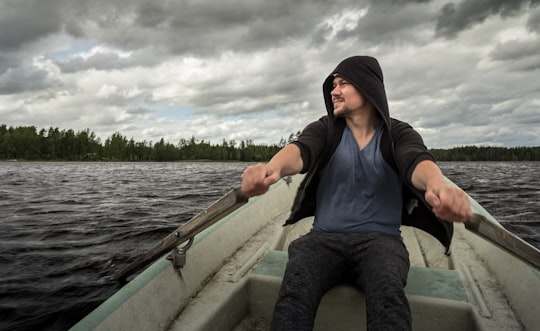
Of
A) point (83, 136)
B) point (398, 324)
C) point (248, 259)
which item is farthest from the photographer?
point (83, 136)

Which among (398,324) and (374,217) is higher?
(374,217)

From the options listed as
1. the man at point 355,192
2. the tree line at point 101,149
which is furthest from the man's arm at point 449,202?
the tree line at point 101,149

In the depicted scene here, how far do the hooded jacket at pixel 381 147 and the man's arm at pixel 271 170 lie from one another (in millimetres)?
91

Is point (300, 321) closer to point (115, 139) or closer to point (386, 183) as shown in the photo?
point (386, 183)

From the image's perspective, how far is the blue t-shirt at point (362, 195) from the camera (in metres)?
2.26

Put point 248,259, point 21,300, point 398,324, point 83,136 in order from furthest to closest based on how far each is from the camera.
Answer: point 83,136 < point 21,300 < point 248,259 < point 398,324

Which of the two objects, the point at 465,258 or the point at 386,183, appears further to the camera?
the point at 465,258

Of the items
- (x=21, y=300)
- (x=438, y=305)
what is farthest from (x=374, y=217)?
(x=21, y=300)

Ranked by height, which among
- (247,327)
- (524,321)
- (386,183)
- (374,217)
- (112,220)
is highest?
(386,183)

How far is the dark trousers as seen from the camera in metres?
1.60

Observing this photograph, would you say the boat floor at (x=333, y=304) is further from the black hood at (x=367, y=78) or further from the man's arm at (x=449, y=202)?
the black hood at (x=367, y=78)

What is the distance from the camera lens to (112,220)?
9602mm

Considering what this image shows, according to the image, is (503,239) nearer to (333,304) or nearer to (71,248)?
(333,304)

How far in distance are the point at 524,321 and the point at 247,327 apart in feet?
5.97
